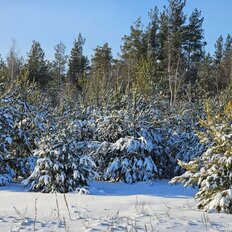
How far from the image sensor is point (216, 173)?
6918 millimetres

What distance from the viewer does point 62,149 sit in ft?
34.4

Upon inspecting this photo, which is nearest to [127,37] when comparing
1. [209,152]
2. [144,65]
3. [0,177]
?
[144,65]

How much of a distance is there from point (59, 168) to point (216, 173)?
15.9ft

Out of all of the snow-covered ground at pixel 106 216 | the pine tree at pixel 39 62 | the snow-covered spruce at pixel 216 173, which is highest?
the pine tree at pixel 39 62

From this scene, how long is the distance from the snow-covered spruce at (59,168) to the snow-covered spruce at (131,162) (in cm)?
244

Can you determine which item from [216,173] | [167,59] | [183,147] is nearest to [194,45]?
[167,59]

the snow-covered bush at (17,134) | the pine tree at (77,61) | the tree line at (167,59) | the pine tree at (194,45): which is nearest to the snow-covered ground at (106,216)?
the snow-covered bush at (17,134)

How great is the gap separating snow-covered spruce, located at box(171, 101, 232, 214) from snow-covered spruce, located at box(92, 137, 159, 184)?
5.40 m

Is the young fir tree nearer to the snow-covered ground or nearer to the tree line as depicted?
the snow-covered ground

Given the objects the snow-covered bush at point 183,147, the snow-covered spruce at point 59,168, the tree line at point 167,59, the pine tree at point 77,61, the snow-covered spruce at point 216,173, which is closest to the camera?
the snow-covered spruce at point 216,173

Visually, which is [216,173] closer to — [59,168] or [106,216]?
[106,216]

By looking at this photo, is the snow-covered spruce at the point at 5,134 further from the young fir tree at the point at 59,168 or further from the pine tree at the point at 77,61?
the pine tree at the point at 77,61

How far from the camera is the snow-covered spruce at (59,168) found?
10188 millimetres

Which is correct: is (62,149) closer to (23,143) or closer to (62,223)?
(23,143)
